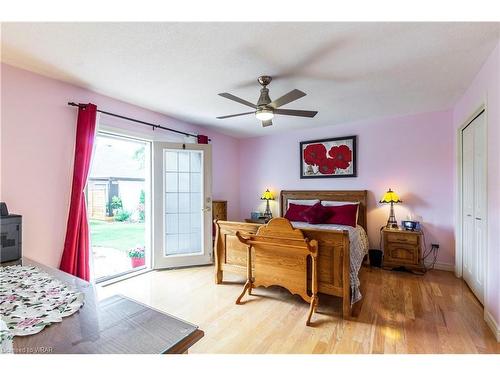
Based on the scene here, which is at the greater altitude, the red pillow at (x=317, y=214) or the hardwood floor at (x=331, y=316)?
the red pillow at (x=317, y=214)

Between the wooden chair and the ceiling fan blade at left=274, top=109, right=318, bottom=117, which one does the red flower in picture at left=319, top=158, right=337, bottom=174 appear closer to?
the ceiling fan blade at left=274, top=109, right=318, bottom=117

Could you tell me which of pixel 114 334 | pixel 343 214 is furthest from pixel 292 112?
pixel 114 334

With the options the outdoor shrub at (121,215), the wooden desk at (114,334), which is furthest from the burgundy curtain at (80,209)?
the outdoor shrub at (121,215)

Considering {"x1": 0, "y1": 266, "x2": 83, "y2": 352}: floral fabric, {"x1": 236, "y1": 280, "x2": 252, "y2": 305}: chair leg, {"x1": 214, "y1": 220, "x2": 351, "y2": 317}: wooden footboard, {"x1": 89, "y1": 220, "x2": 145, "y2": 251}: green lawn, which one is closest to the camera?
{"x1": 0, "y1": 266, "x2": 83, "y2": 352}: floral fabric

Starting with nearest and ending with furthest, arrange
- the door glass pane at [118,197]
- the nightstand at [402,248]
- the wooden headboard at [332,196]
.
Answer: the nightstand at [402,248] → the wooden headboard at [332,196] → the door glass pane at [118,197]

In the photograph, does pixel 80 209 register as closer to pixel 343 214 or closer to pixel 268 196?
pixel 268 196

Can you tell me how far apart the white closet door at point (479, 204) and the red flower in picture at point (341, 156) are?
1708 millimetres

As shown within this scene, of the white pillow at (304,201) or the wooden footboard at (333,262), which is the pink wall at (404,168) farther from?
the wooden footboard at (333,262)

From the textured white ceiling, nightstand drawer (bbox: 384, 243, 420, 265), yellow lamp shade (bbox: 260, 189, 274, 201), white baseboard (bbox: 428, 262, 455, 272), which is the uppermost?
the textured white ceiling

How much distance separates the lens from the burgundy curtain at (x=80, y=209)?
2.67 meters

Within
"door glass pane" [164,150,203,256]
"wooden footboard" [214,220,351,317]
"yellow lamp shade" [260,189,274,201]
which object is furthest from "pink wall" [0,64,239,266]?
"yellow lamp shade" [260,189,274,201]

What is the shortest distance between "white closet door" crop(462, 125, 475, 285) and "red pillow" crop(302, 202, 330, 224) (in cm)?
171

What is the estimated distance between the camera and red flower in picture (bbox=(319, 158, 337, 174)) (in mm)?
4397

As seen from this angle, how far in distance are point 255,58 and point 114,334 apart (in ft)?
7.02
